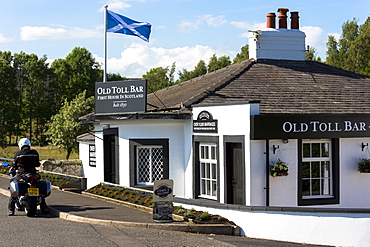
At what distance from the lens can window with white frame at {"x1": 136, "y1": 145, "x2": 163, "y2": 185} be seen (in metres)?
17.8

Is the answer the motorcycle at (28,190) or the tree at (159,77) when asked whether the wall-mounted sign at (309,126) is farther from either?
the tree at (159,77)

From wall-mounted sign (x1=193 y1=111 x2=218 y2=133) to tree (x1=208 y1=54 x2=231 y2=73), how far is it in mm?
49778

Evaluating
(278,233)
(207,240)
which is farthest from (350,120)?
(207,240)

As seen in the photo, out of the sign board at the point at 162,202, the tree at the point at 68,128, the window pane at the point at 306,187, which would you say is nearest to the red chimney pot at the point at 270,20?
the window pane at the point at 306,187

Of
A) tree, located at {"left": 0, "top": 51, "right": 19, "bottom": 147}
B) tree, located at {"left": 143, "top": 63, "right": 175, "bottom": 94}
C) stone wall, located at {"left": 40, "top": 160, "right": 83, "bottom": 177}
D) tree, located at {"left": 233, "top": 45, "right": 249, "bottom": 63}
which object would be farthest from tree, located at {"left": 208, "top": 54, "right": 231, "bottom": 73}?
stone wall, located at {"left": 40, "top": 160, "right": 83, "bottom": 177}

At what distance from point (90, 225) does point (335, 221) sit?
18.9 ft

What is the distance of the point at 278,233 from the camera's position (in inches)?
504

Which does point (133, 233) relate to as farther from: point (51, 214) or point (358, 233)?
point (358, 233)

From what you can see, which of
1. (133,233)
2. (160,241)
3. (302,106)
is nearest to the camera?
(160,241)

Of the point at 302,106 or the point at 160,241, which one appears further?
the point at 302,106

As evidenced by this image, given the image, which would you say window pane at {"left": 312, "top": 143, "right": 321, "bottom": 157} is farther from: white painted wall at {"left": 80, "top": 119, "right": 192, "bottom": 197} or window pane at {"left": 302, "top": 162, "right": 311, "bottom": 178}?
white painted wall at {"left": 80, "top": 119, "right": 192, "bottom": 197}

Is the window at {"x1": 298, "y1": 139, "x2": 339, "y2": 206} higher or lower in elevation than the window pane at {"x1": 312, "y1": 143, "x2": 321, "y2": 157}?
lower

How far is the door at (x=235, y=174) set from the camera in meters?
15.0

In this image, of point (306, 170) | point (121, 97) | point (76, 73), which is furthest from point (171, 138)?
point (76, 73)
